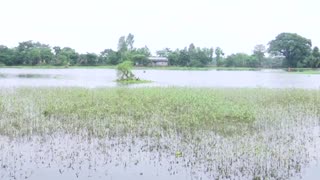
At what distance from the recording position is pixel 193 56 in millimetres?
89312

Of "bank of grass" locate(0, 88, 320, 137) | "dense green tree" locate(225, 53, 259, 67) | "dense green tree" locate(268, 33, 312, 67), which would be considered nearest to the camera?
"bank of grass" locate(0, 88, 320, 137)

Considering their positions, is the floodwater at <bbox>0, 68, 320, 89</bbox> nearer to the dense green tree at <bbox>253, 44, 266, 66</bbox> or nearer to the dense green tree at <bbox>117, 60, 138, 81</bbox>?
the dense green tree at <bbox>117, 60, 138, 81</bbox>

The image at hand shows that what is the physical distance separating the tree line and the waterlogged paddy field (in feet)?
234

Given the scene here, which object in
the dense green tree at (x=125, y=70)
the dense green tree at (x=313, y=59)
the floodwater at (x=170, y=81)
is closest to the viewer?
the floodwater at (x=170, y=81)

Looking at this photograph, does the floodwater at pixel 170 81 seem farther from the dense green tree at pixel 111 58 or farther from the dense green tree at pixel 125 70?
the dense green tree at pixel 111 58

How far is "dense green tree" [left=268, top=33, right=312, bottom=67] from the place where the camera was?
85625 millimetres

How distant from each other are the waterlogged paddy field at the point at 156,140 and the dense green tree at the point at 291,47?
72362mm

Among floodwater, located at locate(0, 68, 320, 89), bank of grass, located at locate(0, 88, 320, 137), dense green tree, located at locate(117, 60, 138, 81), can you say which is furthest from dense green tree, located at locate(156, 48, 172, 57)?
bank of grass, located at locate(0, 88, 320, 137)

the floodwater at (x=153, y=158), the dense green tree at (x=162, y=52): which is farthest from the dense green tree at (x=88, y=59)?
the floodwater at (x=153, y=158)

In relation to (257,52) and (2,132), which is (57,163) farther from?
(257,52)

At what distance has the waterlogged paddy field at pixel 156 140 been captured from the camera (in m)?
8.30

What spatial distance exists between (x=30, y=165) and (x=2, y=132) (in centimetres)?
328

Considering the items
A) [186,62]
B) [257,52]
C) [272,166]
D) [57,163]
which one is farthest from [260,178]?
[257,52]

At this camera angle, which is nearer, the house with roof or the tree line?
the tree line
